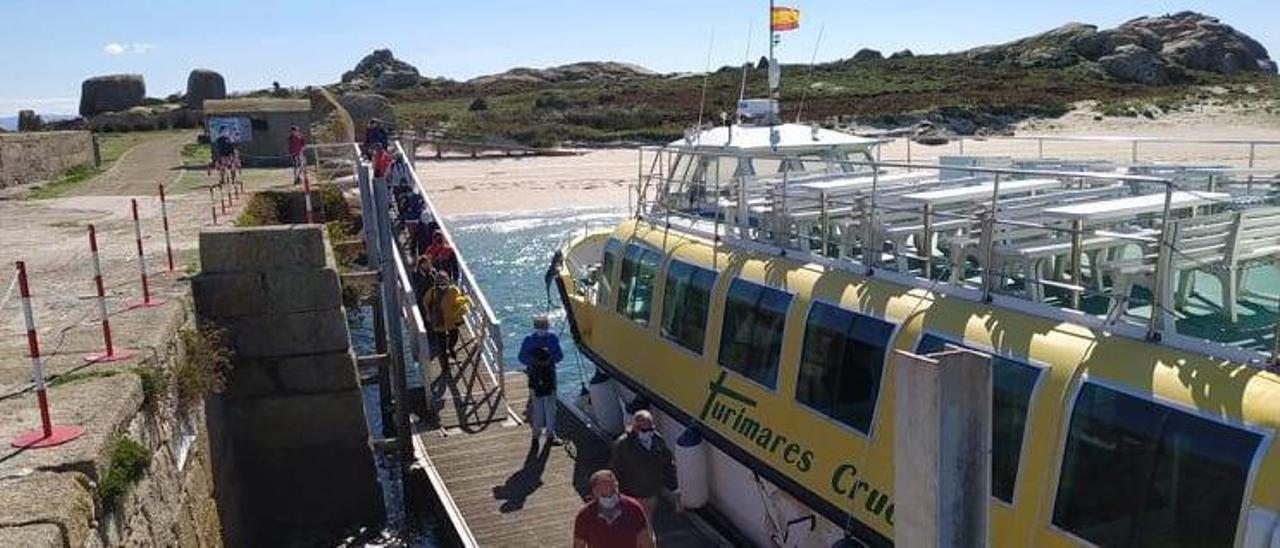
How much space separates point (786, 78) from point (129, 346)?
266 feet

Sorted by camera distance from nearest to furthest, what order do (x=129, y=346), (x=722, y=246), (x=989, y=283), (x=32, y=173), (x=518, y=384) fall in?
1. (x=989, y=283)
2. (x=129, y=346)
3. (x=722, y=246)
4. (x=518, y=384)
5. (x=32, y=173)

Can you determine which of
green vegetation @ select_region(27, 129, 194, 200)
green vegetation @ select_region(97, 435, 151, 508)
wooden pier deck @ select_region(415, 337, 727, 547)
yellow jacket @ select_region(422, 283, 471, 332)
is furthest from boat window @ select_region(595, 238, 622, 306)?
green vegetation @ select_region(27, 129, 194, 200)

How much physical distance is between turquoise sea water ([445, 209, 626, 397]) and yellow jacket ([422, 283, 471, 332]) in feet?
10.9

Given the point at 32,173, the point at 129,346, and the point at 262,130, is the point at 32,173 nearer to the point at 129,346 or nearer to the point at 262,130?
the point at 262,130

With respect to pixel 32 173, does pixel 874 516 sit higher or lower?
lower

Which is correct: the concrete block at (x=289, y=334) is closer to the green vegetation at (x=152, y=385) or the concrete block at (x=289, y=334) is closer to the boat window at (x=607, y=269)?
the boat window at (x=607, y=269)

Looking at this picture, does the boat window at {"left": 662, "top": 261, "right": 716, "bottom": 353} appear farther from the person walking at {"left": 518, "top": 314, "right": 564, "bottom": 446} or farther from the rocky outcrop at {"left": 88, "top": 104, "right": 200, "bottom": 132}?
the rocky outcrop at {"left": 88, "top": 104, "right": 200, "bottom": 132}

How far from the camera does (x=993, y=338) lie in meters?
6.56

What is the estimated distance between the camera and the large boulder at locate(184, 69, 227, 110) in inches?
2213

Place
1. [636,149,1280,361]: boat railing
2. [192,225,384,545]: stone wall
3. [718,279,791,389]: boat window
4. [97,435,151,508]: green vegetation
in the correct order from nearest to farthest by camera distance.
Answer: [636,149,1280,361]: boat railing, [97,435,151,508]: green vegetation, [718,279,791,389]: boat window, [192,225,384,545]: stone wall

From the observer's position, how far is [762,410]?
8766 mm

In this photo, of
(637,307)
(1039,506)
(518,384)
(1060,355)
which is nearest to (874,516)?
(1039,506)

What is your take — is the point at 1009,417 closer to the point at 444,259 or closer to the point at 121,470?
the point at 121,470

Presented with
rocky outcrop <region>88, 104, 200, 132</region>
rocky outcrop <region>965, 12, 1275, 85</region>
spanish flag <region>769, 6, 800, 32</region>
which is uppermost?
rocky outcrop <region>965, 12, 1275, 85</region>
